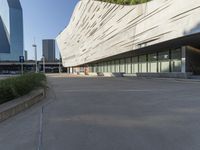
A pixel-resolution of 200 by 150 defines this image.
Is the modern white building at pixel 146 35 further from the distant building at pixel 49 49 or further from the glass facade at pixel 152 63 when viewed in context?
the distant building at pixel 49 49

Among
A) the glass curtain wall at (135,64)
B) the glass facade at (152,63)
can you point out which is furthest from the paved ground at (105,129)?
the glass curtain wall at (135,64)

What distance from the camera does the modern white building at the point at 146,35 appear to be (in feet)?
75.3

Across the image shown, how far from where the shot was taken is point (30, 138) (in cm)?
618

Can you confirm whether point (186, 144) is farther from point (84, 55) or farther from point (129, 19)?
point (84, 55)

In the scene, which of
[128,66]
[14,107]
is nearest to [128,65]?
[128,66]

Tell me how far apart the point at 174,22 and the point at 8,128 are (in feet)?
63.9

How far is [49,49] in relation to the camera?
138 m

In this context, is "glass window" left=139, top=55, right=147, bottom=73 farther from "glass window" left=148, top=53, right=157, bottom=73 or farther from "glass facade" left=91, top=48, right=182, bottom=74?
"glass window" left=148, top=53, right=157, bottom=73

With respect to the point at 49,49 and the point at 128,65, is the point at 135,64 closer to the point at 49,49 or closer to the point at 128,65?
the point at 128,65

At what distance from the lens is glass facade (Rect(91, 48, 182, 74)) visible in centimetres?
3219

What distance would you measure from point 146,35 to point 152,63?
10917mm

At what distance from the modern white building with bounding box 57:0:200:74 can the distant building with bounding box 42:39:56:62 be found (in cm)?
7148

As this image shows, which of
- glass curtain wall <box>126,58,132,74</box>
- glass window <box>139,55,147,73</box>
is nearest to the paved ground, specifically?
glass window <box>139,55,147,73</box>

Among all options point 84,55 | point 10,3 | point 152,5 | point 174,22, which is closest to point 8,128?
point 174,22
